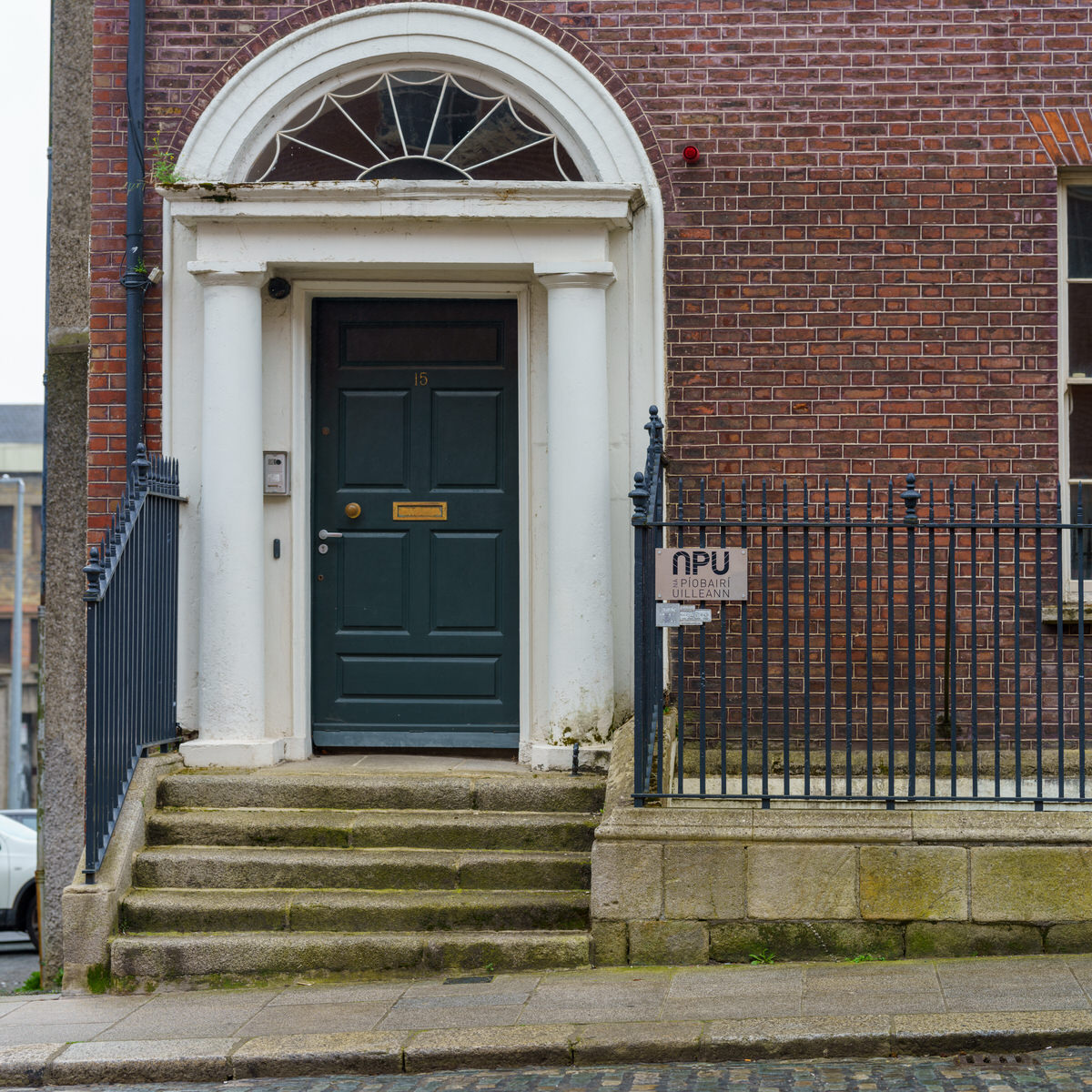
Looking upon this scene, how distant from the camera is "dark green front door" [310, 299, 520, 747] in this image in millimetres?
7816

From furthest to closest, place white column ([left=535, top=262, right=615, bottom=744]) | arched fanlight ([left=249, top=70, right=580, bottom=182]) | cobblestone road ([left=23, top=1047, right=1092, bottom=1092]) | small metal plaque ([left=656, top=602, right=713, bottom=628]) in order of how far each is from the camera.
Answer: arched fanlight ([left=249, top=70, right=580, bottom=182])
white column ([left=535, top=262, right=615, bottom=744])
small metal plaque ([left=656, top=602, right=713, bottom=628])
cobblestone road ([left=23, top=1047, right=1092, bottom=1092])

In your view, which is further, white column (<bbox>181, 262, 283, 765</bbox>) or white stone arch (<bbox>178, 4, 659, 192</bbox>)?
white stone arch (<bbox>178, 4, 659, 192</bbox>)

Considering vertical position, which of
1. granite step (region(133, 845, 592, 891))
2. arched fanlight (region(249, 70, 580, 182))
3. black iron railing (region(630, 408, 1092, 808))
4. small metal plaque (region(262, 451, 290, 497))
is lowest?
granite step (region(133, 845, 592, 891))

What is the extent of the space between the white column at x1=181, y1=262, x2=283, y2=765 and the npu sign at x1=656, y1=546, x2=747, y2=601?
88.0 inches

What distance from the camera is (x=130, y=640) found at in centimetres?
674

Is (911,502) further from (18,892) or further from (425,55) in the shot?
(18,892)

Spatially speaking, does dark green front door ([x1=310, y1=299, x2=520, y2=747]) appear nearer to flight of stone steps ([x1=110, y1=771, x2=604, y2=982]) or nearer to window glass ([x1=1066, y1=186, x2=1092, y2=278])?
flight of stone steps ([x1=110, y1=771, x2=604, y2=982])

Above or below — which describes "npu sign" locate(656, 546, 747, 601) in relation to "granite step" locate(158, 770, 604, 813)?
above

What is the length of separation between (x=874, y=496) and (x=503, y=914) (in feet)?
9.55

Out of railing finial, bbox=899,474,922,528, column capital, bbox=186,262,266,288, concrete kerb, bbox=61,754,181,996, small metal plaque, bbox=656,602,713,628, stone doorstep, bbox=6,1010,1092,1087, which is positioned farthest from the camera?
column capital, bbox=186,262,266,288

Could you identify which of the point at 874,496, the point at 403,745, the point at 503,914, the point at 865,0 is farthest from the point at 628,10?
the point at 503,914

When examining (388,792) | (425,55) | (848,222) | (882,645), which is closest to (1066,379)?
(848,222)

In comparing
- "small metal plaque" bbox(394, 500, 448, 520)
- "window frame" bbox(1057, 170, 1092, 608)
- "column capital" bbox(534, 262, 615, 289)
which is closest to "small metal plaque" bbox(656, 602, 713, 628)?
"small metal plaque" bbox(394, 500, 448, 520)

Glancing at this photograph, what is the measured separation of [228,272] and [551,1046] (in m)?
4.24
